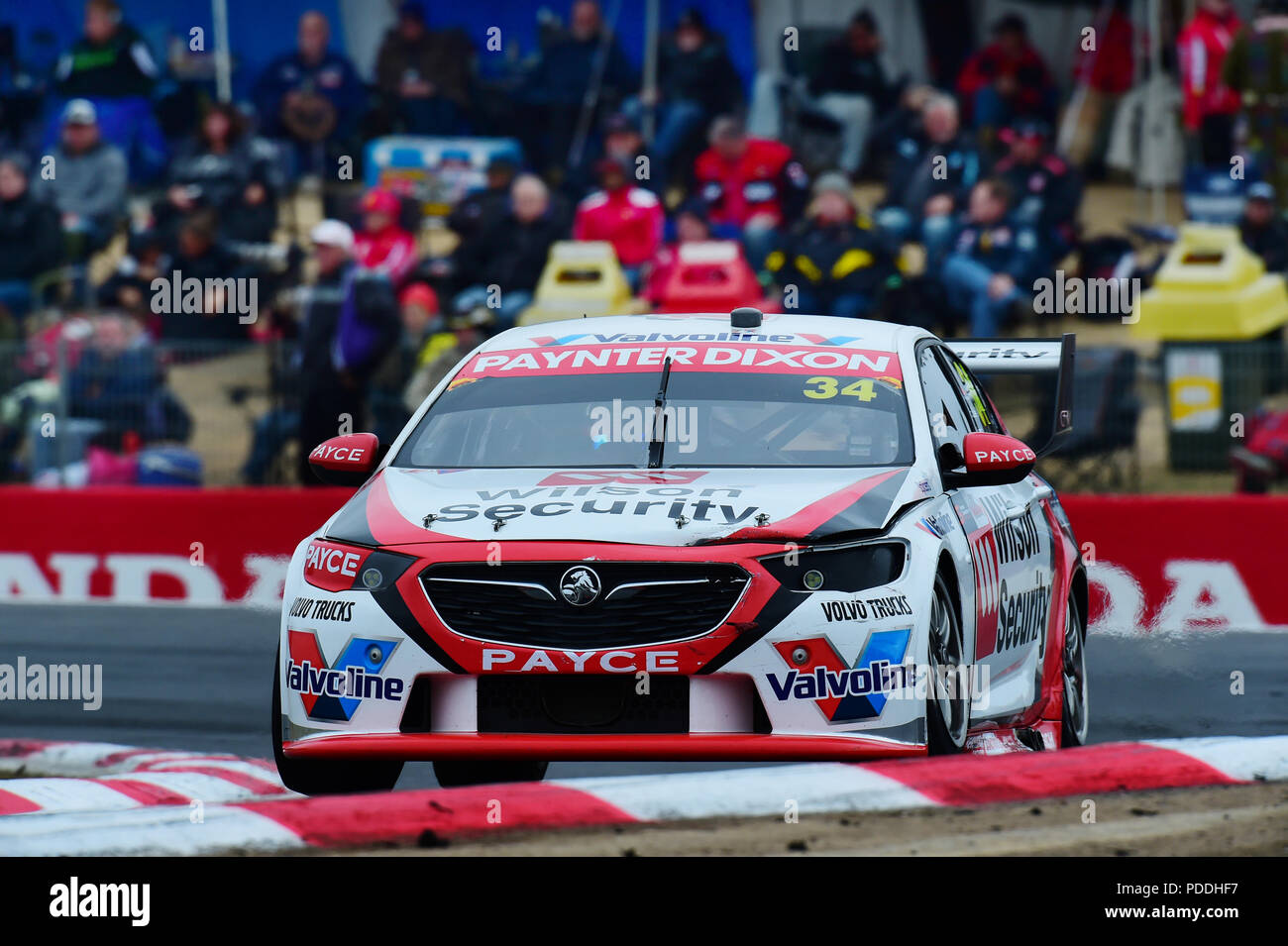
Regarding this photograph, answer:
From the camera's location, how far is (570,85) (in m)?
19.7

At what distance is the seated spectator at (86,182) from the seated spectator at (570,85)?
357cm

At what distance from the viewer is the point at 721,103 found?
19.1m

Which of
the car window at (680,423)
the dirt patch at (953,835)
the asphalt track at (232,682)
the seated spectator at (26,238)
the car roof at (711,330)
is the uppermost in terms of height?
the car roof at (711,330)

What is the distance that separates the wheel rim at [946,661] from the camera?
6.48 metres

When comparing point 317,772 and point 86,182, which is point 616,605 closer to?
point 317,772

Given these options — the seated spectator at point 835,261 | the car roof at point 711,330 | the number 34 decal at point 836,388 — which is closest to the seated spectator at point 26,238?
the seated spectator at point 835,261

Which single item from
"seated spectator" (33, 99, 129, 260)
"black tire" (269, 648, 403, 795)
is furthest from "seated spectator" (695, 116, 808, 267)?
"black tire" (269, 648, 403, 795)

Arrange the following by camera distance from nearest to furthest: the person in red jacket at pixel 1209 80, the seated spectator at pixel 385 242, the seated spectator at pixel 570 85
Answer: the seated spectator at pixel 385 242, the person in red jacket at pixel 1209 80, the seated spectator at pixel 570 85

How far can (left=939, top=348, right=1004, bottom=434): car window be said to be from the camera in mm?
8539

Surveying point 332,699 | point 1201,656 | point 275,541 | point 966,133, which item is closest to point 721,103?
point 966,133

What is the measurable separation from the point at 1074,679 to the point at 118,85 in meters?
14.3

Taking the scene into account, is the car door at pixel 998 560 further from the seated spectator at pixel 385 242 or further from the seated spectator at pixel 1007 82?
the seated spectator at pixel 1007 82

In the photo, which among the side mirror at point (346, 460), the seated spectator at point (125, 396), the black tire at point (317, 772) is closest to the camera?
the black tire at point (317, 772)
